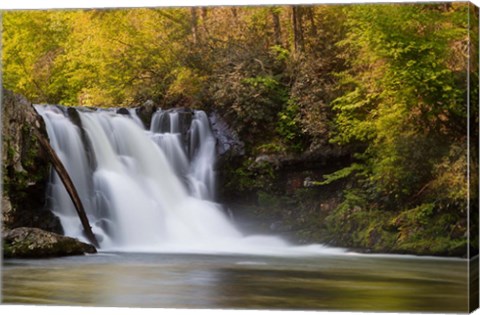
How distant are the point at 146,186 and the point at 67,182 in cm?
100

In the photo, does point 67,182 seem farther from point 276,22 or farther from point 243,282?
point 276,22

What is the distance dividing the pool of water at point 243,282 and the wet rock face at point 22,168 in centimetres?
54

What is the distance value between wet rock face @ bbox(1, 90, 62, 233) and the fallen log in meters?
0.07

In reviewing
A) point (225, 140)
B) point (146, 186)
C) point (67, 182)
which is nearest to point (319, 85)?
point (225, 140)

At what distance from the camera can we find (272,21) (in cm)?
1389

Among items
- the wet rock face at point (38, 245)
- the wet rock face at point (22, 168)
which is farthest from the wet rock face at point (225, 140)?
the wet rock face at point (22, 168)

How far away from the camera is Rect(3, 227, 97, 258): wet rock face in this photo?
47.1ft

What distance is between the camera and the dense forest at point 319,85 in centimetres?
1300

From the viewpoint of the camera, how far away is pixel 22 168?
1471cm

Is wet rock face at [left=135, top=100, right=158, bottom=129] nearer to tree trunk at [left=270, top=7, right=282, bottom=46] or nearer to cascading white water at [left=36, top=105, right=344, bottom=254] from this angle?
cascading white water at [left=36, top=105, right=344, bottom=254]

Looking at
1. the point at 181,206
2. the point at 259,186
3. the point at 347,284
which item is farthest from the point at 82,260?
the point at 347,284

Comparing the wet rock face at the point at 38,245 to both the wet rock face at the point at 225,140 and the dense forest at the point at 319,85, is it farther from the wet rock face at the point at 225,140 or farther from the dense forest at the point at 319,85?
the wet rock face at the point at 225,140

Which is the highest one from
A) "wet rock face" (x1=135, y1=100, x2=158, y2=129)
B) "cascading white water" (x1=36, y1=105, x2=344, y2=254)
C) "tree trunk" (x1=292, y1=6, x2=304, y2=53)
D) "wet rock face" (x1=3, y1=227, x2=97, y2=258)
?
"tree trunk" (x1=292, y1=6, x2=304, y2=53)

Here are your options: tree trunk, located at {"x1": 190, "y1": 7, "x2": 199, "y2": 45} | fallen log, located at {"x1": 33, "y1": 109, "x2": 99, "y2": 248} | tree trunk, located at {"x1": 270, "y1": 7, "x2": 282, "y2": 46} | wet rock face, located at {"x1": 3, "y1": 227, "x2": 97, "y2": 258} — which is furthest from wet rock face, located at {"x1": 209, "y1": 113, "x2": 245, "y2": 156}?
wet rock face, located at {"x1": 3, "y1": 227, "x2": 97, "y2": 258}
